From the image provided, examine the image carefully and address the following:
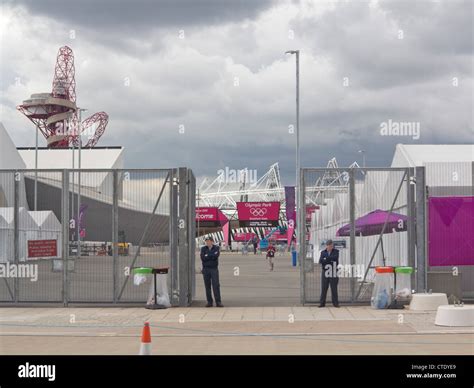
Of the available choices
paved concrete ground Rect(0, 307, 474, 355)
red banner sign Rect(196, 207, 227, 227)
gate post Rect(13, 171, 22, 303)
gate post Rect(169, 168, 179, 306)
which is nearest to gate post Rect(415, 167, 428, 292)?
paved concrete ground Rect(0, 307, 474, 355)

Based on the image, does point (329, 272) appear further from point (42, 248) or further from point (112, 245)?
point (42, 248)

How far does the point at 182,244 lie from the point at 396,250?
591 centimetres

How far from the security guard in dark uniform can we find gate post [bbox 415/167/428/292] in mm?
2057

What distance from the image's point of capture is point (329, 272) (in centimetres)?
1872

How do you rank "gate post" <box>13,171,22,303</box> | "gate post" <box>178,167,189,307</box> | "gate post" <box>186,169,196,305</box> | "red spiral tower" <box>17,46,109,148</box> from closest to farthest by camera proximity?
"gate post" <box>178,167,189,307</box>, "gate post" <box>13,171,22,303</box>, "gate post" <box>186,169,196,305</box>, "red spiral tower" <box>17,46,109,148</box>

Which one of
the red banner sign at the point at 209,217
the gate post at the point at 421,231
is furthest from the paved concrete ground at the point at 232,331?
the red banner sign at the point at 209,217

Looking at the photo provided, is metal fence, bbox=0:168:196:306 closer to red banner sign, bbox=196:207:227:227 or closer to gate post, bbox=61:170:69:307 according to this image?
gate post, bbox=61:170:69:307

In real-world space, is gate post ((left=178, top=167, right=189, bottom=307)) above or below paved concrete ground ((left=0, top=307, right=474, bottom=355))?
above

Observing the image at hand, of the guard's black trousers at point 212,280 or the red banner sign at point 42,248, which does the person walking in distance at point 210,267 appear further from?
the red banner sign at point 42,248

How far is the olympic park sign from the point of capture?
71312 mm

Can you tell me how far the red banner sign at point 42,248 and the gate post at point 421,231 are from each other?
A: 9.10m

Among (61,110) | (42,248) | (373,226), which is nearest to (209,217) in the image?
(61,110)

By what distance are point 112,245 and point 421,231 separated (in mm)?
7662
